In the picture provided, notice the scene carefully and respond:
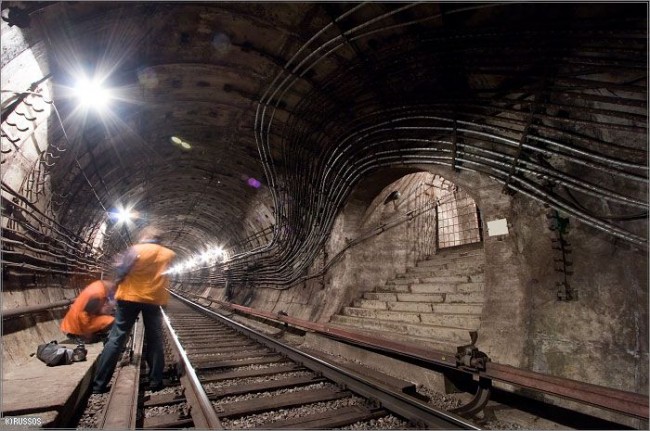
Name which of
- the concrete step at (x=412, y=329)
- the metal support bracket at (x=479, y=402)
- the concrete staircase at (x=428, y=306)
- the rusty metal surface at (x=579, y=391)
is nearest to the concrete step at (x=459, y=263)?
the concrete staircase at (x=428, y=306)

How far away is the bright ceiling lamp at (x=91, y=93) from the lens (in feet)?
18.4

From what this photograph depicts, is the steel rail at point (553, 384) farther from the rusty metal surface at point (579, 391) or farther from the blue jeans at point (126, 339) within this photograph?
the blue jeans at point (126, 339)

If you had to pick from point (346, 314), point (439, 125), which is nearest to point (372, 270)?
point (346, 314)

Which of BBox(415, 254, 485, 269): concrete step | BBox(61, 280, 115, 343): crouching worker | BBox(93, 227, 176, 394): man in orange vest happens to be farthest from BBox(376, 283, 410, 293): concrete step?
BBox(61, 280, 115, 343): crouching worker

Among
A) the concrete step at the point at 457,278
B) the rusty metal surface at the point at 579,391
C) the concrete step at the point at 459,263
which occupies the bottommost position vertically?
the rusty metal surface at the point at 579,391

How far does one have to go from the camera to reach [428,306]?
6.43 meters

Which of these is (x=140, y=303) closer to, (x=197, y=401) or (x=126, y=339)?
(x=126, y=339)

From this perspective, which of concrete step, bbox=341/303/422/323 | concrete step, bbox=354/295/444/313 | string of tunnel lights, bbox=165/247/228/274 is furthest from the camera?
string of tunnel lights, bbox=165/247/228/274

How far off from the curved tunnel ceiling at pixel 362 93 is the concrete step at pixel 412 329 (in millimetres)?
2163

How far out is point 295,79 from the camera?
6.16 meters

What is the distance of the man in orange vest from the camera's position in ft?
13.0

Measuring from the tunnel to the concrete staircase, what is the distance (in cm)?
5

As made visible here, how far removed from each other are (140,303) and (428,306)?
4.69 meters

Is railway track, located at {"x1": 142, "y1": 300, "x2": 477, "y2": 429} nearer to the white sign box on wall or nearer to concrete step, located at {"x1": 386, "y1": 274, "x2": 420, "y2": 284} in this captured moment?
the white sign box on wall
